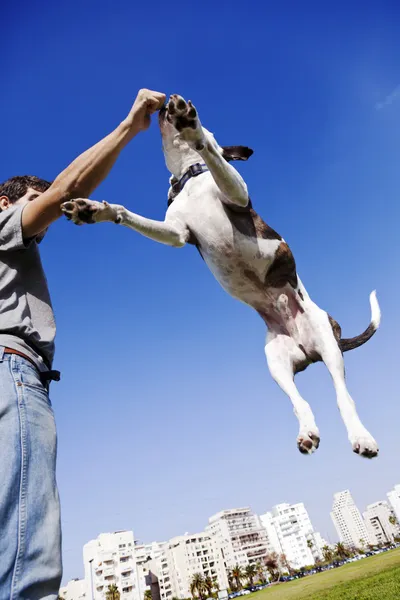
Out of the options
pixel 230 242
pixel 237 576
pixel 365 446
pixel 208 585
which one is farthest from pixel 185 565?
pixel 230 242

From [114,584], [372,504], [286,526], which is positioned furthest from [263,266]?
[372,504]

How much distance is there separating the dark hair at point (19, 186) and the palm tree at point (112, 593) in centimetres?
9060

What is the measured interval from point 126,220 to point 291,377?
75.5 inches

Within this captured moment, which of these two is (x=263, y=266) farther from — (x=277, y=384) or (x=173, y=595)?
(x=173, y=595)

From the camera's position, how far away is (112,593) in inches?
3019

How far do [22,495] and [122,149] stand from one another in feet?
6.34

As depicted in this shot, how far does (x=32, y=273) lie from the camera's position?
265cm

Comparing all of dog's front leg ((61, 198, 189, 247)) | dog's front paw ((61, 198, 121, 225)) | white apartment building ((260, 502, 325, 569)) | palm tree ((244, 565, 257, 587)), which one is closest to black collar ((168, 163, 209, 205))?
dog's front leg ((61, 198, 189, 247))

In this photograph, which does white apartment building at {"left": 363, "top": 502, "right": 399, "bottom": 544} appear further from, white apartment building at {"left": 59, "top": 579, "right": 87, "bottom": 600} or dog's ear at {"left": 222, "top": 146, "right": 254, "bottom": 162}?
dog's ear at {"left": 222, "top": 146, "right": 254, "bottom": 162}

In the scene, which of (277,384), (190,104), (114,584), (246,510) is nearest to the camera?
(190,104)

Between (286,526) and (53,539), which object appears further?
(286,526)

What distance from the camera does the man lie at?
1.84m

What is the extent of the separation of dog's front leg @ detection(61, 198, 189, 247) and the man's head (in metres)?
0.46

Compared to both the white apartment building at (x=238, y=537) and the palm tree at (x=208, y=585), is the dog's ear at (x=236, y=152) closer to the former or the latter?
the palm tree at (x=208, y=585)
